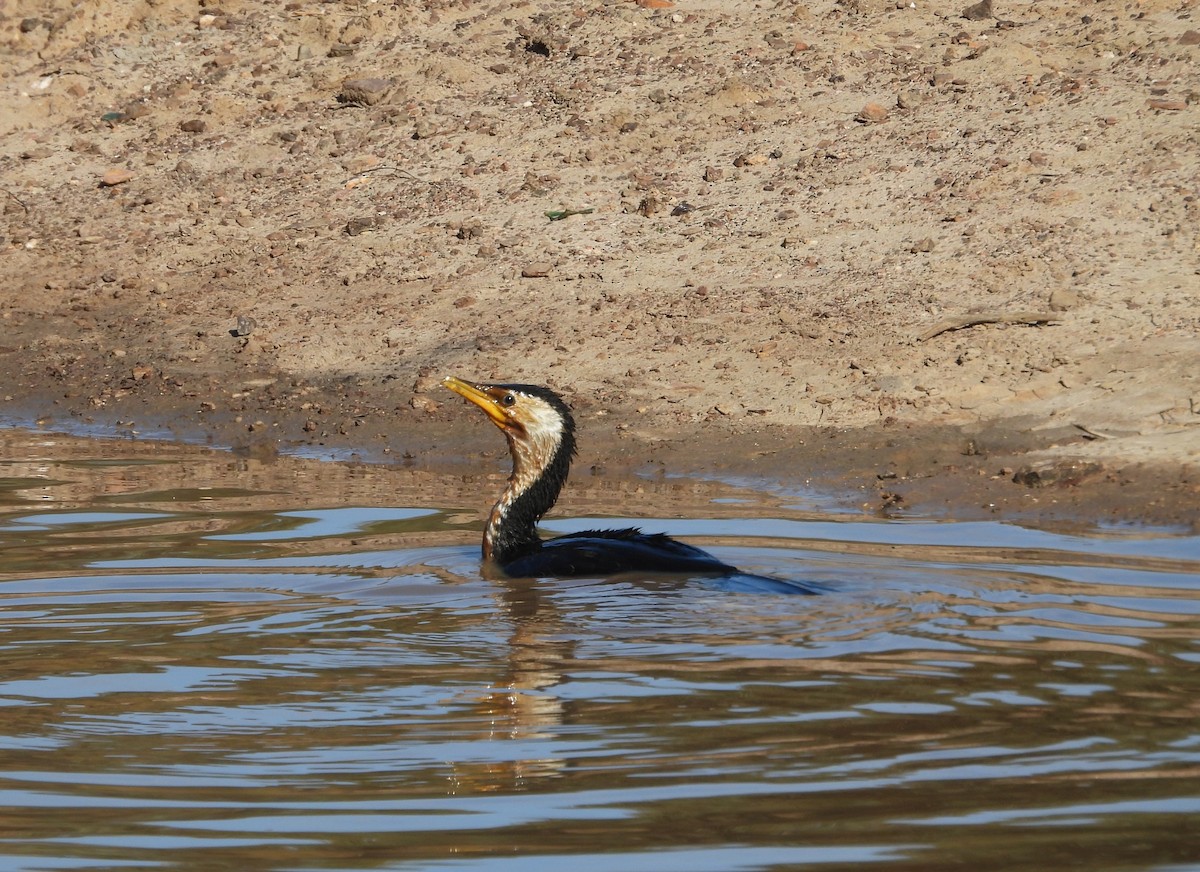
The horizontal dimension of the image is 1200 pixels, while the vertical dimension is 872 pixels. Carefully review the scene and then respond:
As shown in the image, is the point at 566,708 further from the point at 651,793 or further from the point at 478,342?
the point at 478,342

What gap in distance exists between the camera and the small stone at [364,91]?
46.7 ft

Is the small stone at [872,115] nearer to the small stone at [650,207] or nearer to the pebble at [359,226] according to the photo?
the small stone at [650,207]

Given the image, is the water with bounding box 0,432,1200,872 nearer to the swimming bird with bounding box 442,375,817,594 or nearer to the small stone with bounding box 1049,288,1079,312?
the swimming bird with bounding box 442,375,817,594

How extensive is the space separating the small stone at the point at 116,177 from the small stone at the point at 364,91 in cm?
172

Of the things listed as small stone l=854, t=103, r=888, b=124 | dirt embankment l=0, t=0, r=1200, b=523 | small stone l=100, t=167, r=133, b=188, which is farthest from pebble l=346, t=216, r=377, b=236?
small stone l=854, t=103, r=888, b=124

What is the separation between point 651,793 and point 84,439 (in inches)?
291

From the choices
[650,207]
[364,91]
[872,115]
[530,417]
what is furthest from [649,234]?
[530,417]

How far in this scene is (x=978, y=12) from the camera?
13328 millimetres

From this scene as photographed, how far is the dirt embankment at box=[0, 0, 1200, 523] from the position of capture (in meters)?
9.99

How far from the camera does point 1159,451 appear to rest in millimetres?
8969

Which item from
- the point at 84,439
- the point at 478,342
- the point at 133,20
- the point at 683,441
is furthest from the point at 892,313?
the point at 133,20

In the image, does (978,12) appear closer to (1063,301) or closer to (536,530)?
(1063,301)

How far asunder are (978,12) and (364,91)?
14.8ft

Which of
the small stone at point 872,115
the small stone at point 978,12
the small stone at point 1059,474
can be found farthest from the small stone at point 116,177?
the small stone at point 1059,474
